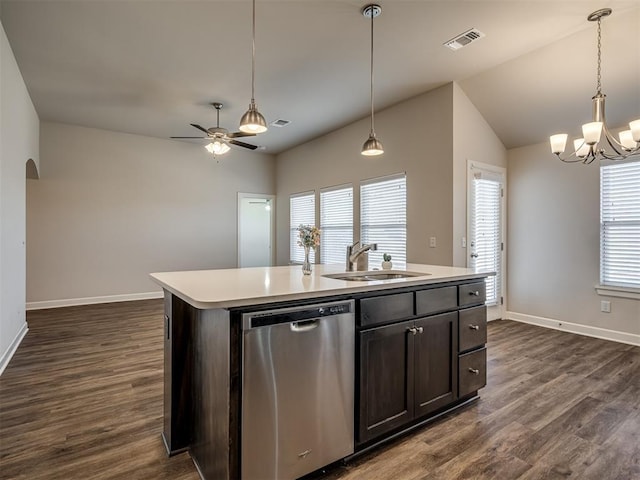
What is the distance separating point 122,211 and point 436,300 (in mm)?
6013

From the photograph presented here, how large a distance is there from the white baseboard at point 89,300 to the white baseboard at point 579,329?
6.19 m

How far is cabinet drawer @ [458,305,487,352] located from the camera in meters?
2.43

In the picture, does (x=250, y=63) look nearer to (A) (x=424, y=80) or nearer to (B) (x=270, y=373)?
(A) (x=424, y=80)

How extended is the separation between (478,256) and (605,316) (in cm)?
154

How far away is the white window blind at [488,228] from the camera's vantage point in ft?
14.9

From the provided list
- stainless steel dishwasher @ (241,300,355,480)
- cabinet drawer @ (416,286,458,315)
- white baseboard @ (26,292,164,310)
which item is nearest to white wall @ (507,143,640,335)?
cabinet drawer @ (416,286,458,315)

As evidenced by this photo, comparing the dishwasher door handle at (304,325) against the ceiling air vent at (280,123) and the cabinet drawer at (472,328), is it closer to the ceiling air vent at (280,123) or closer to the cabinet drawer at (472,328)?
the cabinet drawer at (472,328)

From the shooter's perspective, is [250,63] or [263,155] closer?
[250,63]

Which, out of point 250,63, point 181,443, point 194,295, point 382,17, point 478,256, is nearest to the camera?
point 194,295

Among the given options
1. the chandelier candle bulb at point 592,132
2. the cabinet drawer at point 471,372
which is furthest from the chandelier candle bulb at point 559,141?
the cabinet drawer at point 471,372

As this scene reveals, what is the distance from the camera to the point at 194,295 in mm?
1521

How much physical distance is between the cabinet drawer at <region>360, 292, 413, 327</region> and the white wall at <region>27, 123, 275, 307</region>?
5.77m

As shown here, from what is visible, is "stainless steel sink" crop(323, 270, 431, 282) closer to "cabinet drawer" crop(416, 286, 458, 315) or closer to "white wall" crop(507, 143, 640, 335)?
"cabinet drawer" crop(416, 286, 458, 315)

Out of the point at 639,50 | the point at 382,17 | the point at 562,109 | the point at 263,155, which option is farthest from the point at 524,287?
the point at 263,155
